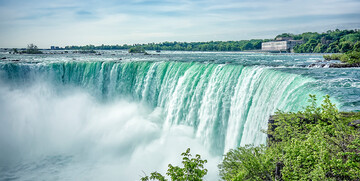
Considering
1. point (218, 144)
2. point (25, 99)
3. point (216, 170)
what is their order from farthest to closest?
point (25, 99) < point (218, 144) < point (216, 170)

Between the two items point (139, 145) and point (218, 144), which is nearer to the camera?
point (218, 144)

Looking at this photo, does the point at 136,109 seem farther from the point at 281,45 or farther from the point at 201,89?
the point at 281,45

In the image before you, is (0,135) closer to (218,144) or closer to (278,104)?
(218,144)

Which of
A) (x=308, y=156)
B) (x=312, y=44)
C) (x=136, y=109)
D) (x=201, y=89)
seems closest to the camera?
(x=308, y=156)

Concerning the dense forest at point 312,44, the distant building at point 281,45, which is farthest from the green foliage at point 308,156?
the distant building at point 281,45

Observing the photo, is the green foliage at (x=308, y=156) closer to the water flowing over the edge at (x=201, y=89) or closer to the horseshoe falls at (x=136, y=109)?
the horseshoe falls at (x=136, y=109)

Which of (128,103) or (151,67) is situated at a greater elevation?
(151,67)

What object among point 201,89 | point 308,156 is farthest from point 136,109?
point 308,156

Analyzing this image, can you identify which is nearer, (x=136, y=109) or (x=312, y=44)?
→ (x=136, y=109)

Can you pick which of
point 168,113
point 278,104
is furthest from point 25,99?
point 278,104
